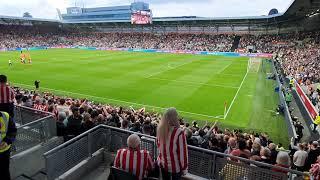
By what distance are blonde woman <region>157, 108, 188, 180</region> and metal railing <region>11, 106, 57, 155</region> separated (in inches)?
177

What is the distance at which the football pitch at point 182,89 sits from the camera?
55.5 feet

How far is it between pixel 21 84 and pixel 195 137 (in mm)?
21696

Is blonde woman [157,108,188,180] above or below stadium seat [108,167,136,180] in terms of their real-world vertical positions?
above

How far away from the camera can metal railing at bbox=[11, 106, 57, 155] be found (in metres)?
7.37

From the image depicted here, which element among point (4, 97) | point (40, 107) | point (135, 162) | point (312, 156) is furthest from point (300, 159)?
point (40, 107)

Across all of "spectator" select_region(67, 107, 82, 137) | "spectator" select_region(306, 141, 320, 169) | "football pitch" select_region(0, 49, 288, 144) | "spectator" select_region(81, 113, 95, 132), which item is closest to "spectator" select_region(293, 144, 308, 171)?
"spectator" select_region(306, 141, 320, 169)

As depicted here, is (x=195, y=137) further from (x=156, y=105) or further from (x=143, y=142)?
(x=156, y=105)

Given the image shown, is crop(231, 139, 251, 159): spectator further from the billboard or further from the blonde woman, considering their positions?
the billboard

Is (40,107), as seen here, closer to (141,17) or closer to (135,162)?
(135,162)

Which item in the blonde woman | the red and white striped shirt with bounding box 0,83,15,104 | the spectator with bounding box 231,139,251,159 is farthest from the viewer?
the red and white striped shirt with bounding box 0,83,15,104

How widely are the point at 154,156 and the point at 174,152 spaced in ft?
6.61

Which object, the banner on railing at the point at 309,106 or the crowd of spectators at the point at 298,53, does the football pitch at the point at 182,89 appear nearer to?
the banner on railing at the point at 309,106

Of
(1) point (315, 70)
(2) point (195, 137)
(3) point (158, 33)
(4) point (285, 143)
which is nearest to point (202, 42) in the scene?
(3) point (158, 33)

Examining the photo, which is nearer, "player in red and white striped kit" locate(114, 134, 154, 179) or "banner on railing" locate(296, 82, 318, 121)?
"player in red and white striped kit" locate(114, 134, 154, 179)
